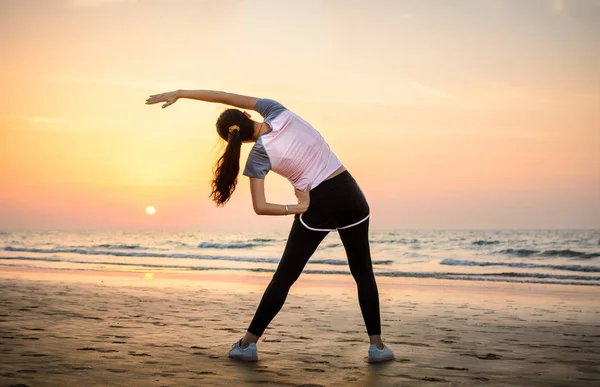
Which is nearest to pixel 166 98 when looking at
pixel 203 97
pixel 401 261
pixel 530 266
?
pixel 203 97

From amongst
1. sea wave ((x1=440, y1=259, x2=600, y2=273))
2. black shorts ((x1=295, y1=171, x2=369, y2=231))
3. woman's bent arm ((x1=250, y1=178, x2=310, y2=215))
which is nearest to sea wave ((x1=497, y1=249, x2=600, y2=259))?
sea wave ((x1=440, y1=259, x2=600, y2=273))

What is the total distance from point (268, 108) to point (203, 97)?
41 centimetres

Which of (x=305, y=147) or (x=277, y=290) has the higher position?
(x=305, y=147)

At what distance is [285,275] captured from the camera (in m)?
4.50

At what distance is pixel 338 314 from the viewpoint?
7367mm

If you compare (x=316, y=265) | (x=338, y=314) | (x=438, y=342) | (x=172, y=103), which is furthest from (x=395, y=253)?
(x=172, y=103)

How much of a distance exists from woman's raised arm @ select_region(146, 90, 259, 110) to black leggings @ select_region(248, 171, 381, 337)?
2.43 feet

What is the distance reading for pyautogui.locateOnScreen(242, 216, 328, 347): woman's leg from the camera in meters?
4.43

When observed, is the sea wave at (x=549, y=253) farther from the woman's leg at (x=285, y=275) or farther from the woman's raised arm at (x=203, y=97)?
the woman's raised arm at (x=203, y=97)

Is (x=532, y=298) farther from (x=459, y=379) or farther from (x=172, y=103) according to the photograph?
(x=172, y=103)

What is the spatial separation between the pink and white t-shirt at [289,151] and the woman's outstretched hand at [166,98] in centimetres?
52

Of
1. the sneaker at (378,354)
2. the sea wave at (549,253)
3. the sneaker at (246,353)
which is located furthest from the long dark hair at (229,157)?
the sea wave at (549,253)

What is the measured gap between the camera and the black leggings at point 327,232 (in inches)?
169

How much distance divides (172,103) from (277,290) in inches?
55.3
